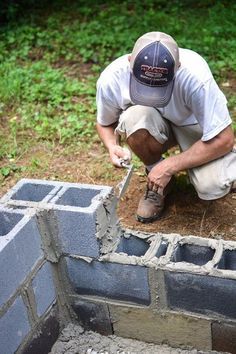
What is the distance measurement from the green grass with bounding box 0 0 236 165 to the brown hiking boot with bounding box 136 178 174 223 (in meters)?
1.16

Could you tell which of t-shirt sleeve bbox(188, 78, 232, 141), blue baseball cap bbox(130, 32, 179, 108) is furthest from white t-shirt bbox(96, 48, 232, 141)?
blue baseball cap bbox(130, 32, 179, 108)

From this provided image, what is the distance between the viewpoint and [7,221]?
2.71 m

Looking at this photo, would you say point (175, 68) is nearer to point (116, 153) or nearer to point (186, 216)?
point (116, 153)

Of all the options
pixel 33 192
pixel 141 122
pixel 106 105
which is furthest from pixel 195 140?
pixel 33 192

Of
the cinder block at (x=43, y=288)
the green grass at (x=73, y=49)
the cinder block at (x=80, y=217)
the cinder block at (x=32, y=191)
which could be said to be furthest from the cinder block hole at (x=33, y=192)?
the green grass at (x=73, y=49)

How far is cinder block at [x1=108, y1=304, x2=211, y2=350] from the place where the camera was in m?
2.77

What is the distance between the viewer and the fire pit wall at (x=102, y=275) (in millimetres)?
2600

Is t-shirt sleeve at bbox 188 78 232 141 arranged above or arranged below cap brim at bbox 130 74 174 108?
above

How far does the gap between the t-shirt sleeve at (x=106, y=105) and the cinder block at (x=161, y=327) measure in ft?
4.03

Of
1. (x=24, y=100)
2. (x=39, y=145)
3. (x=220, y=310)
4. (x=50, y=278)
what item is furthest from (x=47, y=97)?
(x=220, y=310)

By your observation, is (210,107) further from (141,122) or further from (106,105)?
(106,105)

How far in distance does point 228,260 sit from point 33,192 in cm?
103

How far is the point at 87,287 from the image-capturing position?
289 centimetres

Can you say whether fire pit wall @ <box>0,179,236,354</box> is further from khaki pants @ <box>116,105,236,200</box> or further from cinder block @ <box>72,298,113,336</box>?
khaki pants @ <box>116,105,236,200</box>
